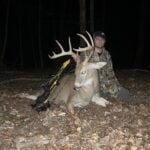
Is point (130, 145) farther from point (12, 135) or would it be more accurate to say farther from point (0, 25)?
point (0, 25)

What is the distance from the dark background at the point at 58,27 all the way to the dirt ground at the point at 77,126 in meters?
18.7

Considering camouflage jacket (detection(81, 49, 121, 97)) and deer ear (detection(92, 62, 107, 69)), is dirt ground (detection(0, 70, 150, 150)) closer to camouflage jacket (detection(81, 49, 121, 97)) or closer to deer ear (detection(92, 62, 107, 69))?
camouflage jacket (detection(81, 49, 121, 97))

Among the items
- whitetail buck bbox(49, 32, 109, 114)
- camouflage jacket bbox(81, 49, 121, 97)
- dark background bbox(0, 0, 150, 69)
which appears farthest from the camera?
dark background bbox(0, 0, 150, 69)

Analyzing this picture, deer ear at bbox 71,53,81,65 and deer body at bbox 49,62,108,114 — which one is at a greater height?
deer ear at bbox 71,53,81,65

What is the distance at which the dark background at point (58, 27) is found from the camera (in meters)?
28.6

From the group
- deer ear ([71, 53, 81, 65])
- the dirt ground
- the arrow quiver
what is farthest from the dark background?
deer ear ([71, 53, 81, 65])

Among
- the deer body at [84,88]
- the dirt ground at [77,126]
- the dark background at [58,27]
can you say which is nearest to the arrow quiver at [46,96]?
the dirt ground at [77,126]

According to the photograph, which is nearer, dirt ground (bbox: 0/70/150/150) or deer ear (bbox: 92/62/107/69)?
dirt ground (bbox: 0/70/150/150)

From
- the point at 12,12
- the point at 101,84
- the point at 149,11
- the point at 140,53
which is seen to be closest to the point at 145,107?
the point at 101,84

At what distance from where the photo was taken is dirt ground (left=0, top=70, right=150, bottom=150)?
6.90 m

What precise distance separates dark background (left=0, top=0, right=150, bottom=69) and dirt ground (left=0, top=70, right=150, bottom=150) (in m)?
18.7

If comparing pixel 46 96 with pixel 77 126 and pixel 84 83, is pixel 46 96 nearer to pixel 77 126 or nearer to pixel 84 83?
pixel 84 83

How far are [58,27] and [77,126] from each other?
78.2 feet

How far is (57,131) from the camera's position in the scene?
24.3 feet
